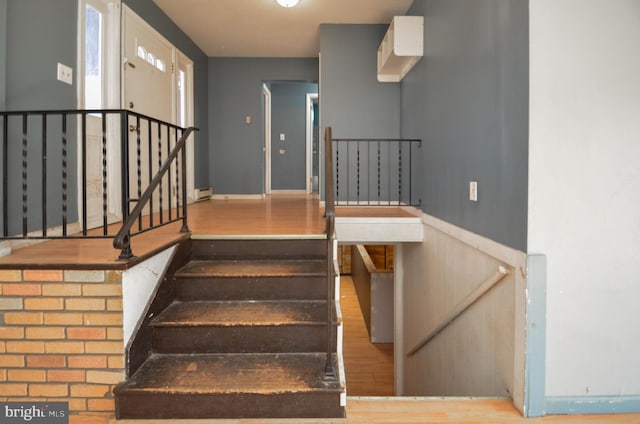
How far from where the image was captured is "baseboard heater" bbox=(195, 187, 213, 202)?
7124 mm

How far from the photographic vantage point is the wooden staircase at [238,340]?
215 cm

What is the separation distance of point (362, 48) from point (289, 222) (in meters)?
3.13

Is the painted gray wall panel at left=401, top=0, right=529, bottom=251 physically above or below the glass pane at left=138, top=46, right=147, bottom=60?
below

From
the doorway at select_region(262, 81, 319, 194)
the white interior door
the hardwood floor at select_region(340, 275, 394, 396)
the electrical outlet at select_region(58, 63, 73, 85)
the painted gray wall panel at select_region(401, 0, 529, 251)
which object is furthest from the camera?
the doorway at select_region(262, 81, 319, 194)

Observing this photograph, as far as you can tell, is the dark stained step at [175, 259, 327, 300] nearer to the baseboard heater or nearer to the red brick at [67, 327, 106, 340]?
the red brick at [67, 327, 106, 340]

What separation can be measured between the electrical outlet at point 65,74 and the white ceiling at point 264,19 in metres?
2.19

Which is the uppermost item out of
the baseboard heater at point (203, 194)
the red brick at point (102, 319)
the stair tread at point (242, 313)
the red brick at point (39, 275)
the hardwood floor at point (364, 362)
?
the baseboard heater at point (203, 194)

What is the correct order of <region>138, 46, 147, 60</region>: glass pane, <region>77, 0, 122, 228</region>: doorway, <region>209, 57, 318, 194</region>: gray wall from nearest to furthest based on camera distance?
<region>77, 0, 122, 228</region>: doorway → <region>138, 46, 147, 60</region>: glass pane → <region>209, 57, 318, 194</region>: gray wall

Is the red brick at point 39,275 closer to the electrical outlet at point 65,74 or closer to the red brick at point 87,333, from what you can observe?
the red brick at point 87,333

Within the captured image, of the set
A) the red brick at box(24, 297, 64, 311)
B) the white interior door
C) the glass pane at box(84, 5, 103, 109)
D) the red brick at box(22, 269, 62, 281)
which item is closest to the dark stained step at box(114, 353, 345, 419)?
the red brick at box(24, 297, 64, 311)

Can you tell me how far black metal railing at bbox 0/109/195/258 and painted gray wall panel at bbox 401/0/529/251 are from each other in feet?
6.12

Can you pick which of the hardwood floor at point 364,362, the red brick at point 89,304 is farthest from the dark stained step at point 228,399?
the hardwood floor at point 364,362

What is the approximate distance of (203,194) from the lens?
7387 mm

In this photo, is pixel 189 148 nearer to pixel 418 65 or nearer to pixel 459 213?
pixel 418 65
